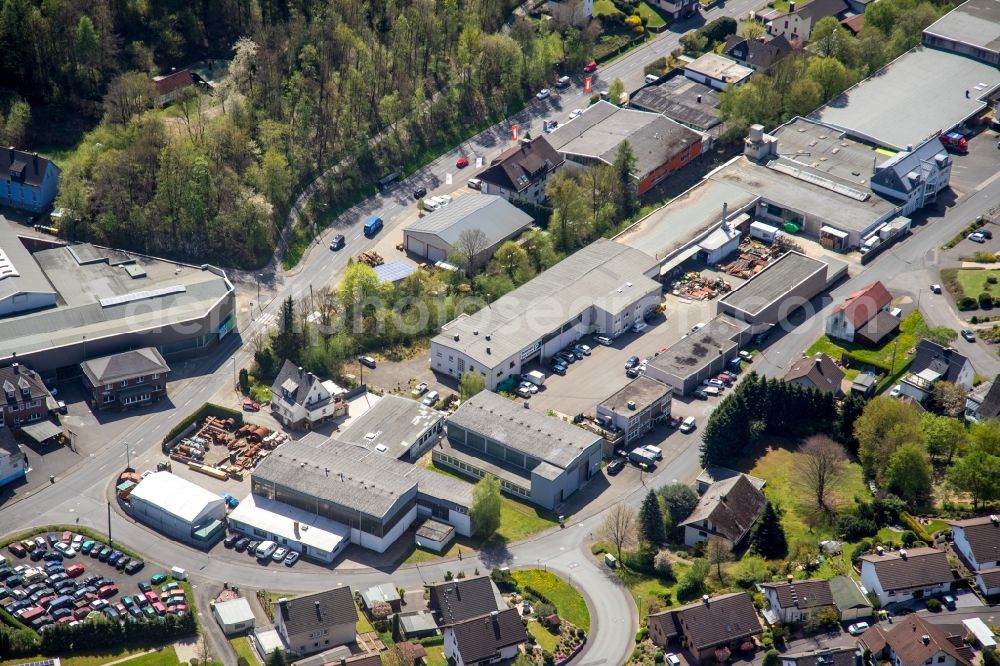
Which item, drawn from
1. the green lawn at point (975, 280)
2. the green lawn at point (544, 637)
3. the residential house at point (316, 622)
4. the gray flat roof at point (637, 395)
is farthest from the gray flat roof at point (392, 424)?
the green lawn at point (975, 280)

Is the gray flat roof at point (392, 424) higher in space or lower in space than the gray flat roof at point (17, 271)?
lower

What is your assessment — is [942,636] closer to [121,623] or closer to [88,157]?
[121,623]

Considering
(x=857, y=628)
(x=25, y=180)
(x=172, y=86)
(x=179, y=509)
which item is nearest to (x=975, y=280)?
(x=857, y=628)

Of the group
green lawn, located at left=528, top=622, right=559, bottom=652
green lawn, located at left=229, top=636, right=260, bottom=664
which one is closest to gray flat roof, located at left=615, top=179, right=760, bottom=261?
green lawn, located at left=528, top=622, right=559, bottom=652

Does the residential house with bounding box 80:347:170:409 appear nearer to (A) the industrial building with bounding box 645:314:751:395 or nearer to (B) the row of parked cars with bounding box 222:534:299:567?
(B) the row of parked cars with bounding box 222:534:299:567

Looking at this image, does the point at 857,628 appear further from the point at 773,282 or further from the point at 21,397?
the point at 21,397

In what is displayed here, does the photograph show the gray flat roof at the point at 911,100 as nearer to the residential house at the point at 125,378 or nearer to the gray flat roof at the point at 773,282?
the gray flat roof at the point at 773,282
